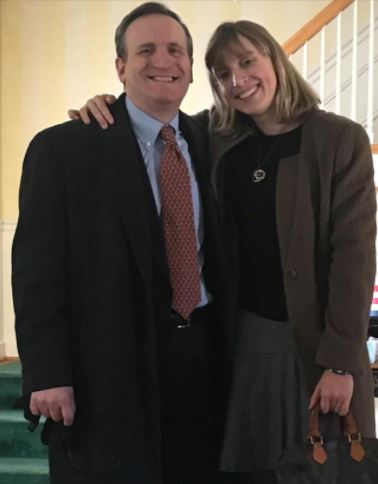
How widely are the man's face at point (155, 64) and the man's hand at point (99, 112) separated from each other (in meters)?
0.07

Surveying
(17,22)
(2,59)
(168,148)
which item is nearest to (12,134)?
(2,59)

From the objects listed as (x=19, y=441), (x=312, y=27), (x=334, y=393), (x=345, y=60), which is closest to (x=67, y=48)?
(x=312, y=27)

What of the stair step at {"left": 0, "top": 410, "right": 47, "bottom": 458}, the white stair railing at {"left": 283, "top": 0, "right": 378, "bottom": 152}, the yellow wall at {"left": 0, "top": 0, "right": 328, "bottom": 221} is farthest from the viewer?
the white stair railing at {"left": 283, "top": 0, "right": 378, "bottom": 152}

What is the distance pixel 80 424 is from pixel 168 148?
0.71 m

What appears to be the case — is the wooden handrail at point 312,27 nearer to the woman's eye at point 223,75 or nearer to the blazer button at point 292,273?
the woman's eye at point 223,75

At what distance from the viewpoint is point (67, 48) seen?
14.6 ft

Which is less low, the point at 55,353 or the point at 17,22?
the point at 17,22

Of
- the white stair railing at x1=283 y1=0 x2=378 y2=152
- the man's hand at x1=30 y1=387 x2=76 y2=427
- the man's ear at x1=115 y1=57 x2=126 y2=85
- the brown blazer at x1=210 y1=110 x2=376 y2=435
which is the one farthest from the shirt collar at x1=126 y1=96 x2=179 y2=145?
the white stair railing at x1=283 y1=0 x2=378 y2=152

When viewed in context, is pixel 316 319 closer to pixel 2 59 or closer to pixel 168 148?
pixel 168 148

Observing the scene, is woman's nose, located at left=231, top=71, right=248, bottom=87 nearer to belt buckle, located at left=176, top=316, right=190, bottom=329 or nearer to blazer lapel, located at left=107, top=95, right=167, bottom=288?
blazer lapel, located at left=107, top=95, right=167, bottom=288

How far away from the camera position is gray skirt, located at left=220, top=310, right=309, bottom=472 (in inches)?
55.7

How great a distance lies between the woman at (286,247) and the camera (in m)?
1.31

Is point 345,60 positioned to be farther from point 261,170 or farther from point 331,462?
point 331,462

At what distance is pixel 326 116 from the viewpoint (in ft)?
4.61
